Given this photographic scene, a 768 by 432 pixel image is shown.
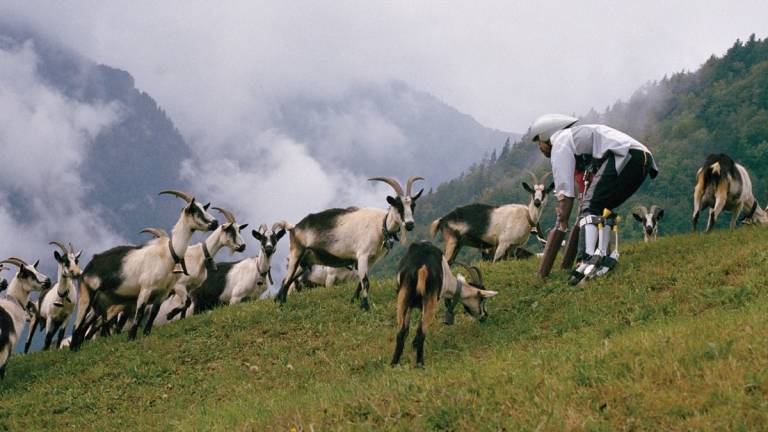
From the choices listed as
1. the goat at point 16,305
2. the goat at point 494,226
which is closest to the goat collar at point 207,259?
the goat at point 16,305

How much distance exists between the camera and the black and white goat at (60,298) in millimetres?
17047

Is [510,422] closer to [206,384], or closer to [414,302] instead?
[414,302]

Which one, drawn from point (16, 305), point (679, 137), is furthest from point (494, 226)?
point (679, 137)

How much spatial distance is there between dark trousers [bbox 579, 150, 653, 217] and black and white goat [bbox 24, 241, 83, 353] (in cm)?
1176

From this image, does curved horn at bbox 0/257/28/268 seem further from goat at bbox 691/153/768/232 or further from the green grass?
goat at bbox 691/153/768/232

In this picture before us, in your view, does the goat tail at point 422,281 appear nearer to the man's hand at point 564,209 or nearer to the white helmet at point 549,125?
the man's hand at point 564,209

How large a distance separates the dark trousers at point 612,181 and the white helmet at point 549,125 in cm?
91

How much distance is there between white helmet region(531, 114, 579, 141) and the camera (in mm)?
11867

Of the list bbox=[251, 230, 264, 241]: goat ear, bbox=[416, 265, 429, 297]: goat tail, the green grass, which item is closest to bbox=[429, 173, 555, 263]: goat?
the green grass

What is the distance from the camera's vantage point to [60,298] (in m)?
17.6

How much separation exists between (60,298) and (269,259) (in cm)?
508

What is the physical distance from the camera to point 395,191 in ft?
49.1

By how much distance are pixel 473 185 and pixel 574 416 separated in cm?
15004

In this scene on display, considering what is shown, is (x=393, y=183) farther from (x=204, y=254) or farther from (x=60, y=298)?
(x=60, y=298)
